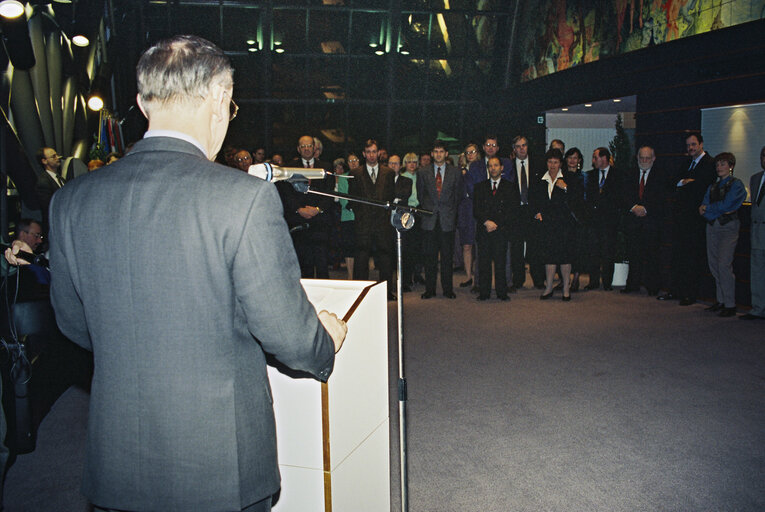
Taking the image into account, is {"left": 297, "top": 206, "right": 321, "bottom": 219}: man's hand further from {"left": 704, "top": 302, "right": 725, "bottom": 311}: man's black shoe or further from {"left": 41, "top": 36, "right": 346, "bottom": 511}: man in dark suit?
{"left": 41, "top": 36, "right": 346, "bottom": 511}: man in dark suit

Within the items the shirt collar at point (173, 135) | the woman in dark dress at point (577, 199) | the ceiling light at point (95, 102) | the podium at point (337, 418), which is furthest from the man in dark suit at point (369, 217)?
the ceiling light at point (95, 102)

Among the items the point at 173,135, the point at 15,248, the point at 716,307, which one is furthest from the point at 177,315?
the point at 716,307

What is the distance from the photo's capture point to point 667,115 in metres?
8.53

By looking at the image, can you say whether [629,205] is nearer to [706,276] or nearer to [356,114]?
[706,276]

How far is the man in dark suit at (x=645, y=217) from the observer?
7926mm

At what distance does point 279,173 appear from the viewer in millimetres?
1831

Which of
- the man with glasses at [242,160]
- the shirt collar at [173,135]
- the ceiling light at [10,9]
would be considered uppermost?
the ceiling light at [10,9]

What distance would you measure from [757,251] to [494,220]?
110 inches

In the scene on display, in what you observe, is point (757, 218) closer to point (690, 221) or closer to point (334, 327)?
point (690, 221)

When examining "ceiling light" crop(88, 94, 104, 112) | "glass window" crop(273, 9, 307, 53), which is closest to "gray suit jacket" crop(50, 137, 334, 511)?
"ceiling light" crop(88, 94, 104, 112)

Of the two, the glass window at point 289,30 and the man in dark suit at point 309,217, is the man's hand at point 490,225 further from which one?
the glass window at point 289,30

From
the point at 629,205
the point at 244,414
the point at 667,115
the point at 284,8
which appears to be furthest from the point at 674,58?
the point at 284,8

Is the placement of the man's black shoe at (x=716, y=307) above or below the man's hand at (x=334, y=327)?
below

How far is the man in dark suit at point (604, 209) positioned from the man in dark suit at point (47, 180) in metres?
6.51
